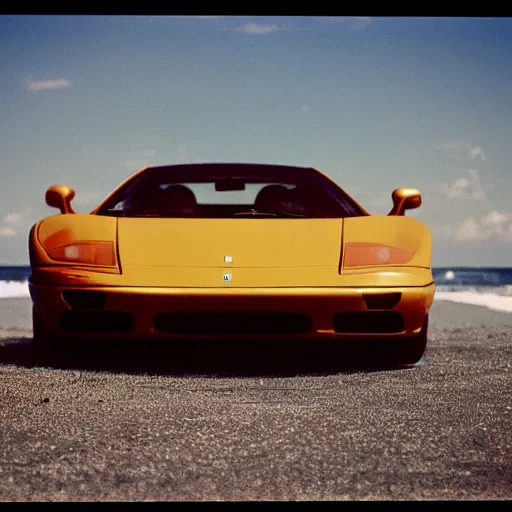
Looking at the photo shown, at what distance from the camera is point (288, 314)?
120 inches

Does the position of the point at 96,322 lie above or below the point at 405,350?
above

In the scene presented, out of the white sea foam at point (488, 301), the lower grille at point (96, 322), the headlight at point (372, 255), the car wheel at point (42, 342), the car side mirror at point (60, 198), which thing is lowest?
the white sea foam at point (488, 301)

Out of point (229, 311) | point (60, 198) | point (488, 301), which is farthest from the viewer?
point (488, 301)

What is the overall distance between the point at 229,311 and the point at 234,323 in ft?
0.18

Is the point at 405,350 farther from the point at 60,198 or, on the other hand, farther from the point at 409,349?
the point at 60,198

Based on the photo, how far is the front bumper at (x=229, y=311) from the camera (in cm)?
300

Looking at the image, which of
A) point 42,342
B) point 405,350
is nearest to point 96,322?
point 42,342

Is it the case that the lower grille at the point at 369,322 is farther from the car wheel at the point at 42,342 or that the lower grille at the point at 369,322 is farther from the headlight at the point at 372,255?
the car wheel at the point at 42,342

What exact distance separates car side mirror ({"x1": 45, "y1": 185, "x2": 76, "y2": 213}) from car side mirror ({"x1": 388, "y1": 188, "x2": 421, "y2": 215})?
5.20 feet

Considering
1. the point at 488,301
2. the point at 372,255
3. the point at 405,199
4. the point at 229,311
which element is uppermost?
the point at 405,199

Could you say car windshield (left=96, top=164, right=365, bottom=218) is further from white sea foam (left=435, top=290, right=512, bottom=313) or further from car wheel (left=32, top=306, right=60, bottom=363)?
white sea foam (left=435, top=290, right=512, bottom=313)

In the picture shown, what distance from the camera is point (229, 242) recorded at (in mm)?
3191

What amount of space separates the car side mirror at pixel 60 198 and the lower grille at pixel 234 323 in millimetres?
1039

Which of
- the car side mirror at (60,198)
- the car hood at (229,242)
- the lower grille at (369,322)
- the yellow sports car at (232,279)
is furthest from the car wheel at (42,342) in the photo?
the lower grille at (369,322)
